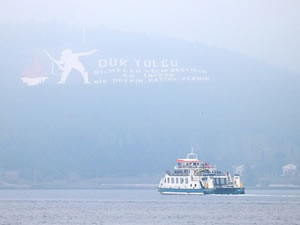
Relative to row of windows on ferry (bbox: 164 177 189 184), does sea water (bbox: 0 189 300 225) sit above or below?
below

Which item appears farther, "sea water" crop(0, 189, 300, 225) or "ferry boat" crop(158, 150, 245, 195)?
"ferry boat" crop(158, 150, 245, 195)

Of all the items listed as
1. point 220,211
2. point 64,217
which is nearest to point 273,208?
point 220,211

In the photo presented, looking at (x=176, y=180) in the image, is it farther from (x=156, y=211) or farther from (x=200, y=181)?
(x=156, y=211)

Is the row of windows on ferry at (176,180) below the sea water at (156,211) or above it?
above

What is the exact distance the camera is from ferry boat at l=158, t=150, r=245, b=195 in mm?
163875

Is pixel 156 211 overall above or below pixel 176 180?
below

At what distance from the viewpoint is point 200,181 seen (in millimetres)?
165250

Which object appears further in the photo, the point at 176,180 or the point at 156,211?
the point at 176,180

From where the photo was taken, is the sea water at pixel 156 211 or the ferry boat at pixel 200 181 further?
the ferry boat at pixel 200 181

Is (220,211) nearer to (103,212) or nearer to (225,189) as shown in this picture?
(103,212)

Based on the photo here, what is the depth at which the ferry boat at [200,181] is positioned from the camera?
163875 mm

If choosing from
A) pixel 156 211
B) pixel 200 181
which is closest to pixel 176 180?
pixel 200 181

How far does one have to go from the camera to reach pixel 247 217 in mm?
119438

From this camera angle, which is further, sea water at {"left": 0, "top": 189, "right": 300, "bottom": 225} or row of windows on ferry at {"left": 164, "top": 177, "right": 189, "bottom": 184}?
row of windows on ferry at {"left": 164, "top": 177, "right": 189, "bottom": 184}
